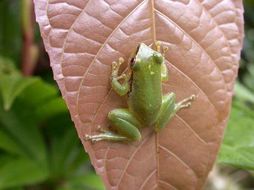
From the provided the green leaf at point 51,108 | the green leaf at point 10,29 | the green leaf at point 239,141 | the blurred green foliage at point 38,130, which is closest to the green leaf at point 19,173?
the blurred green foliage at point 38,130

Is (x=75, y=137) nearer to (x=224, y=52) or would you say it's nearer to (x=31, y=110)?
(x=31, y=110)

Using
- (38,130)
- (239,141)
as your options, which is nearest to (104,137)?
(239,141)

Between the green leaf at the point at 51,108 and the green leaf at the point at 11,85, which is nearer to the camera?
the green leaf at the point at 11,85

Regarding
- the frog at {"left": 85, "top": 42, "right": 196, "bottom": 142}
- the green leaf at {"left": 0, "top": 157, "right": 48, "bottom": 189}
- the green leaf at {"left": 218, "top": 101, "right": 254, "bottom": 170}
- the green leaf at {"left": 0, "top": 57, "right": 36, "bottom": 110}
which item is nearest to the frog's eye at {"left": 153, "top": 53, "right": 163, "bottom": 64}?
the frog at {"left": 85, "top": 42, "right": 196, "bottom": 142}

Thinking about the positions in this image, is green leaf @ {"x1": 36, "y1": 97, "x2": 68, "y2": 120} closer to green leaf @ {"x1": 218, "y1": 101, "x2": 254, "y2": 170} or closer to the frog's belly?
the frog's belly

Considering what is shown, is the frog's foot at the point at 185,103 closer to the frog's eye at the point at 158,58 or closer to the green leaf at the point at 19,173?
the frog's eye at the point at 158,58

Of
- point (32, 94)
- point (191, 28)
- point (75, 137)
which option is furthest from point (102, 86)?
point (75, 137)
